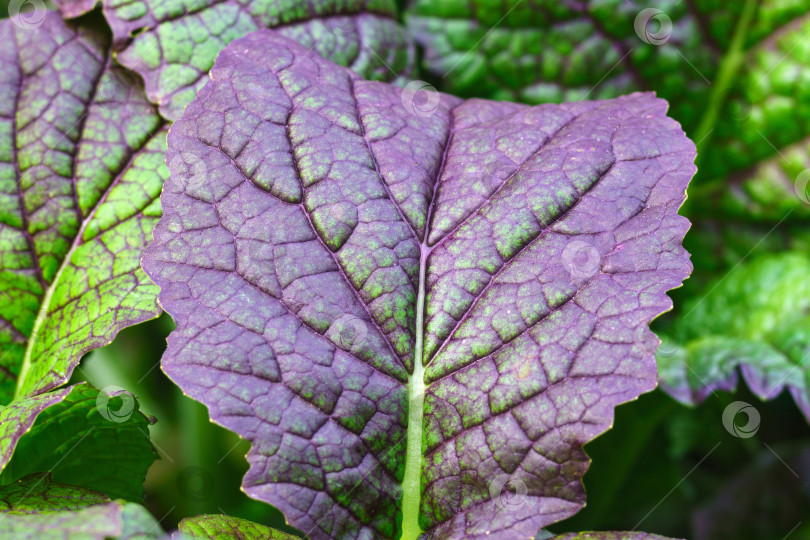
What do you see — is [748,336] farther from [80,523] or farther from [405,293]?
[80,523]

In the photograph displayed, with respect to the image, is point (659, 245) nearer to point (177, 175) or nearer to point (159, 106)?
point (177, 175)

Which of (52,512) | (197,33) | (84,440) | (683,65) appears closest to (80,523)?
(52,512)

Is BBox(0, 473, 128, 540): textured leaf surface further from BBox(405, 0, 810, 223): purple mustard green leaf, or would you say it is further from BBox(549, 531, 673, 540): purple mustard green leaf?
BBox(405, 0, 810, 223): purple mustard green leaf

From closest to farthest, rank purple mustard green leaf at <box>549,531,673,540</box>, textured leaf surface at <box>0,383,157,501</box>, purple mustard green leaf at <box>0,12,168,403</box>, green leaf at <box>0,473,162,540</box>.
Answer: green leaf at <box>0,473,162,540</box>
purple mustard green leaf at <box>549,531,673,540</box>
textured leaf surface at <box>0,383,157,501</box>
purple mustard green leaf at <box>0,12,168,403</box>

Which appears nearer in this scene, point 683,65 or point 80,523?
point 80,523

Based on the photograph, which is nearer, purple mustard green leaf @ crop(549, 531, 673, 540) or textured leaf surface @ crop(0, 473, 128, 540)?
textured leaf surface @ crop(0, 473, 128, 540)

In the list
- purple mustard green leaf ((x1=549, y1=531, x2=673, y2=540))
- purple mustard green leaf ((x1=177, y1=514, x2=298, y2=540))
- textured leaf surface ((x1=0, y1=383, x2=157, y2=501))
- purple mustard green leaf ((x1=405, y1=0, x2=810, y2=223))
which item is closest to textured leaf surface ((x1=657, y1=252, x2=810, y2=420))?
purple mustard green leaf ((x1=405, y1=0, x2=810, y2=223))

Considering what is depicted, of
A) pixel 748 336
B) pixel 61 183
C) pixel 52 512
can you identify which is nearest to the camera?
pixel 52 512

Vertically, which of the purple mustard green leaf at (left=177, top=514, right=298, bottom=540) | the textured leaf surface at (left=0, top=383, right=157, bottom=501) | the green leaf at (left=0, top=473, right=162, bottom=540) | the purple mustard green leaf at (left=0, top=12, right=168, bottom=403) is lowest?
the purple mustard green leaf at (left=177, top=514, right=298, bottom=540)
